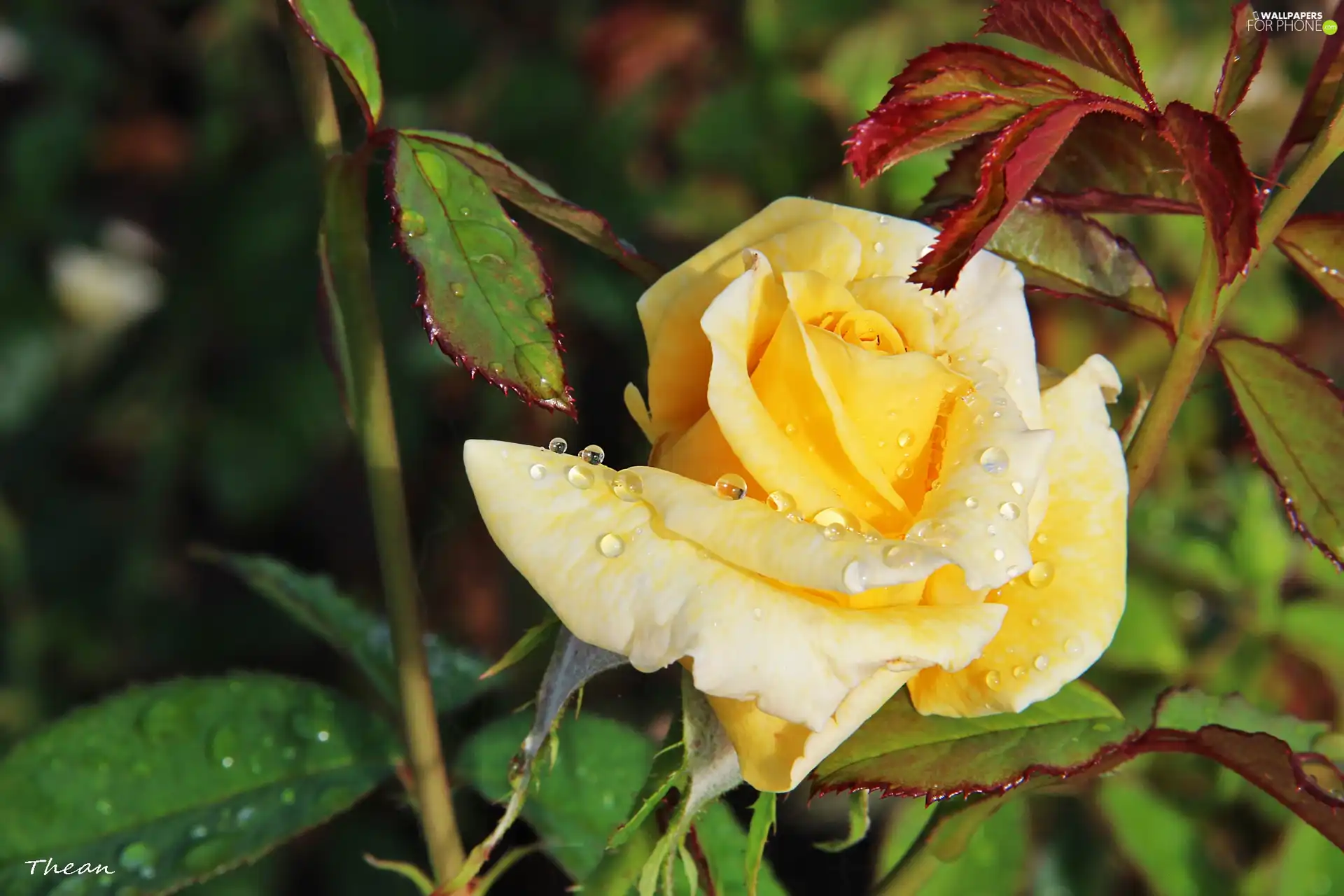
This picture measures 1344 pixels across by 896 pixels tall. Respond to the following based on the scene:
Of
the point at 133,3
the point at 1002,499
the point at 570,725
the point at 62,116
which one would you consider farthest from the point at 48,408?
the point at 1002,499

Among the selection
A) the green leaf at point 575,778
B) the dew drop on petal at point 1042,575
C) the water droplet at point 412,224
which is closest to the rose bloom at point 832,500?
the dew drop on petal at point 1042,575

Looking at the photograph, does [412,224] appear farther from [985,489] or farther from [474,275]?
[985,489]

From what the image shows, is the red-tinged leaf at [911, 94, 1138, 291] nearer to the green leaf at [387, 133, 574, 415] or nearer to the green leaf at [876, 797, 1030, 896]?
the green leaf at [387, 133, 574, 415]

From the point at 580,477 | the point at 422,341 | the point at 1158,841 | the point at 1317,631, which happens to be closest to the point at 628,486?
the point at 580,477

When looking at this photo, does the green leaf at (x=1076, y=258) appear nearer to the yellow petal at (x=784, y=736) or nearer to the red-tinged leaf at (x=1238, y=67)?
the red-tinged leaf at (x=1238, y=67)

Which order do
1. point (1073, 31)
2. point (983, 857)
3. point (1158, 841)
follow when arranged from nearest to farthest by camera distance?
point (1073, 31) → point (983, 857) → point (1158, 841)

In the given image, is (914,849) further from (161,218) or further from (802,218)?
(161,218)

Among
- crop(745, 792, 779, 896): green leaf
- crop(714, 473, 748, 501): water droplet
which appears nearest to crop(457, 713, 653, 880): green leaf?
crop(745, 792, 779, 896): green leaf
